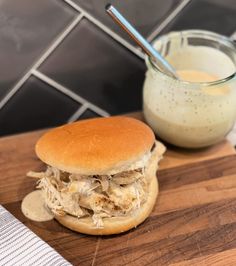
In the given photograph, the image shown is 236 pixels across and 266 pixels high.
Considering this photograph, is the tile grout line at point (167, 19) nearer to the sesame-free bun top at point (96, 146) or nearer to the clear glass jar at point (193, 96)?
the clear glass jar at point (193, 96)

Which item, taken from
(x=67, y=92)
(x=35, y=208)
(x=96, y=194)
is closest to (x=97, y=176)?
(x=96, y=194)

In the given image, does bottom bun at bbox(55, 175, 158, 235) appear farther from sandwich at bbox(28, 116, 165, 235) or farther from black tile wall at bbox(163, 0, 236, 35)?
black tile wall at bbox(163, 0, 236, 35)

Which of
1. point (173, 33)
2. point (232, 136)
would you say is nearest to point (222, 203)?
point (232, 136)

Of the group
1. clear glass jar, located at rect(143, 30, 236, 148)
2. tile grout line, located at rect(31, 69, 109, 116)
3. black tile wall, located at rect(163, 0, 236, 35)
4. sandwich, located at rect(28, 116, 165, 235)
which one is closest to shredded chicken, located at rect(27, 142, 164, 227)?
sandwich, located at rect(28, 116, 165, 235)

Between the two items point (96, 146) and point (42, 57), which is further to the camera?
point (42, 57)

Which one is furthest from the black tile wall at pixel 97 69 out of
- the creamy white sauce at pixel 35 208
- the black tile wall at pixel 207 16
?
the creamy white sauce at pixel 35 208

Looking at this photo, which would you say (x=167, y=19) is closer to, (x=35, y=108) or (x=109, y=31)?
(x=109, y=31)
